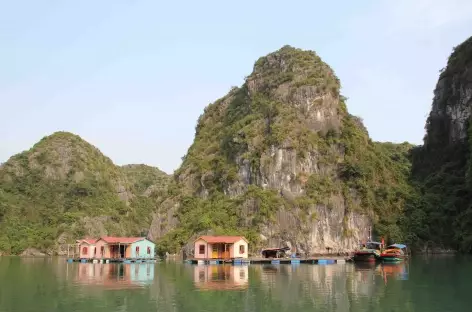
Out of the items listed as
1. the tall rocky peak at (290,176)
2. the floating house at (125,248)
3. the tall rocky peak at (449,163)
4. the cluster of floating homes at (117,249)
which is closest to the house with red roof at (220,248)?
the tall rocky peak at (290,176)

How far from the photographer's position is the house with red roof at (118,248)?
57531 millimetres

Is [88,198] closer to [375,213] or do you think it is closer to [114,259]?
[114,259]

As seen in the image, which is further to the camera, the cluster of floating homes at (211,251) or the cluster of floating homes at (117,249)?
the cluster of floating homes at (117,249)

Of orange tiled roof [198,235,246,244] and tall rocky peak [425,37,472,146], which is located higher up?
tall rocky peak [425,37,472,146]

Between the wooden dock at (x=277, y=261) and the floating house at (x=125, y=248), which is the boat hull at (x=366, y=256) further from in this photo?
the floating house at (x=125, y=248)

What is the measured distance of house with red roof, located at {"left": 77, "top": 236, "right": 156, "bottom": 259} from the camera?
189ft

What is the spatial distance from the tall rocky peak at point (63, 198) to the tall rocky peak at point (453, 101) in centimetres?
4968

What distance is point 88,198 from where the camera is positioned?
103 meters

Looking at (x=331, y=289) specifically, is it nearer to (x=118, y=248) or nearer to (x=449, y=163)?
(x=118, y=248)

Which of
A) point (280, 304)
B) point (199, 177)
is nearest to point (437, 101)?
point (199, 177)

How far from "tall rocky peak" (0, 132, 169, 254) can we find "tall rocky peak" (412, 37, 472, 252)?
4124cm

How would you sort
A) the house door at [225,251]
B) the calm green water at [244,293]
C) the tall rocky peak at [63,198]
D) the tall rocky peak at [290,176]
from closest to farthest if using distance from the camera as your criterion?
the calm green water at [244,293], the house door at [225,251], the tall rocky peak at [290,176], the tall rocky peak at [63,198]

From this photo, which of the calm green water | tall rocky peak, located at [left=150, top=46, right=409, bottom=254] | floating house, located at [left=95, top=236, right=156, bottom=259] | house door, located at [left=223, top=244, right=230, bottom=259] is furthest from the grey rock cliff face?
the calm green water

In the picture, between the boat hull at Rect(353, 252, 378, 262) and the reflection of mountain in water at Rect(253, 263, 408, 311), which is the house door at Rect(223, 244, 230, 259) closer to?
the boat hull at Rect(353, 252, 378, 262)
